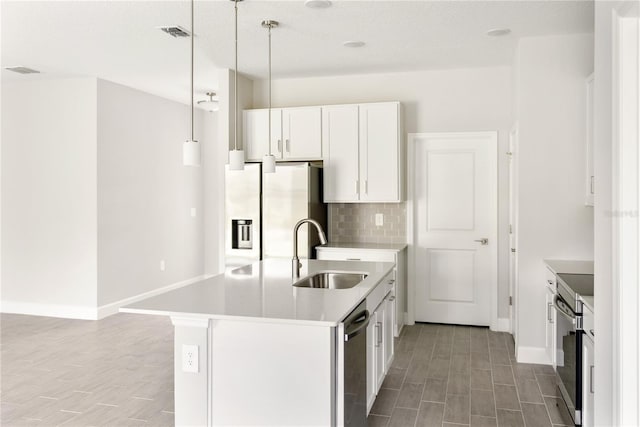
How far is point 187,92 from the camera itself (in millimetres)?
6594

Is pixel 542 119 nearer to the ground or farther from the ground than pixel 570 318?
farther from the ground

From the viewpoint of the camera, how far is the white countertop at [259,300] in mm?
2199

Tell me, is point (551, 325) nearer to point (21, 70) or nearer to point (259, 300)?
point (259, 300)

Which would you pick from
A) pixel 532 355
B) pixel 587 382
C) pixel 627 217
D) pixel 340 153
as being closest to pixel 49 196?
pixel 340 153

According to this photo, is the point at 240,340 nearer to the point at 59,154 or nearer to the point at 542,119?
the point at 542,119

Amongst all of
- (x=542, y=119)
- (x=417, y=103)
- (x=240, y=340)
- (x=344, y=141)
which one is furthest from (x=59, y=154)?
(x=542, y=119)

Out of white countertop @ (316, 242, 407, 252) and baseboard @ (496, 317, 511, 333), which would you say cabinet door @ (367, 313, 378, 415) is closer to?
white countertop @ (316, 242, 407, 252)

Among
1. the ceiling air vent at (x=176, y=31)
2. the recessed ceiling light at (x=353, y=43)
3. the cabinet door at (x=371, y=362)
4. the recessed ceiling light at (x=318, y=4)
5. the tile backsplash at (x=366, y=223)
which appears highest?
the recessed ceiling light at (x=353, y=43)

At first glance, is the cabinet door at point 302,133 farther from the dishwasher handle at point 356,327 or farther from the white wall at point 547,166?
the dishwasher handle at point 356,327

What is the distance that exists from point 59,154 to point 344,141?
10.7 feet

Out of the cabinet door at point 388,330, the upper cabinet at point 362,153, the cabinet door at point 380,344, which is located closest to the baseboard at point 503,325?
the upper cabinet at point 362,153

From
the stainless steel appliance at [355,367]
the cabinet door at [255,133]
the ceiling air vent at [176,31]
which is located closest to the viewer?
the stainless steel appliance at [355,367]

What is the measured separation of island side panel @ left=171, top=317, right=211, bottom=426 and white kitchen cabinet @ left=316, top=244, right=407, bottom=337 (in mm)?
2683

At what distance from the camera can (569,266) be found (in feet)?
Result: 12.3
